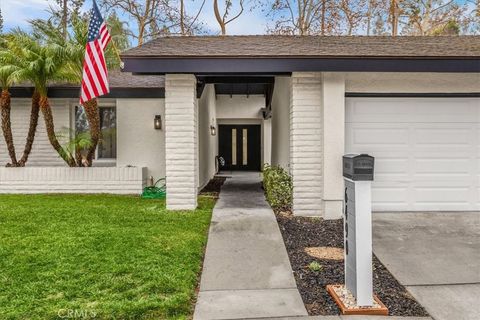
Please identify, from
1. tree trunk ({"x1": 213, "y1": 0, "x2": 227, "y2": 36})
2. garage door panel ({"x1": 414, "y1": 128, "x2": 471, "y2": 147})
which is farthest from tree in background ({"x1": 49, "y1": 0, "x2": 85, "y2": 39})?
garage door panel ({"x1": 414, "y1": 128, "x2": 471, "y2": 147})

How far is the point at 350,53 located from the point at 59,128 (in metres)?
8.29

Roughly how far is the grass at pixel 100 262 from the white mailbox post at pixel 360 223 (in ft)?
4.92

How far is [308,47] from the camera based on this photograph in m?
7.39

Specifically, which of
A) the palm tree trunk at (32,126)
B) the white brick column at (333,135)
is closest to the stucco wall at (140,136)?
the palm tree trunk at (32,126)

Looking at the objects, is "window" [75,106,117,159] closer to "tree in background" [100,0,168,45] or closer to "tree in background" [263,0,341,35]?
"tree in background" [100,0,168,45]

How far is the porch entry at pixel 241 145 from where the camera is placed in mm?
17500

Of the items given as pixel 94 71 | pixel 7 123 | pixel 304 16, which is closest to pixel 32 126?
pixel 7 123

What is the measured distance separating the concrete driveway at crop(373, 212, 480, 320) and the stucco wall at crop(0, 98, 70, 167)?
29.0 ft

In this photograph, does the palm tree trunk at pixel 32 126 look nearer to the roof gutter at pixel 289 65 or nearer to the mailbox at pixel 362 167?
the roof gutter at pixel 289 65

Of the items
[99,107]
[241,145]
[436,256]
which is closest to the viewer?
[436,256]

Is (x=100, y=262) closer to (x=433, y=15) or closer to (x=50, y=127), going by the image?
(x=50, y=127)

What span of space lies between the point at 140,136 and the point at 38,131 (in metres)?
3.04

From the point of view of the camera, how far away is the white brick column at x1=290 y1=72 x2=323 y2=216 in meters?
6.74

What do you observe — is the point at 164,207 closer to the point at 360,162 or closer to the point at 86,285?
the point at 86,285
